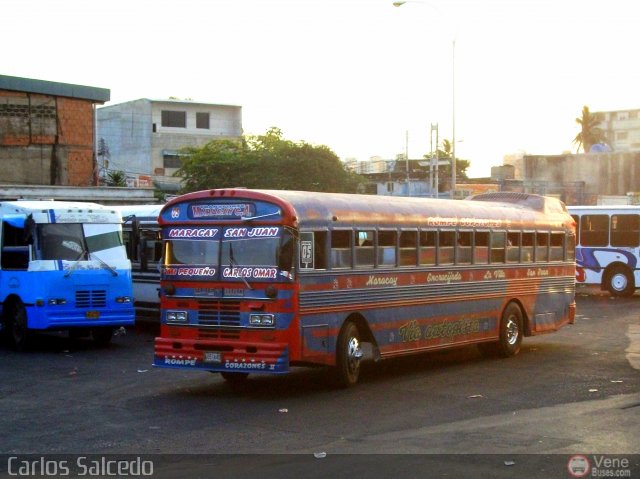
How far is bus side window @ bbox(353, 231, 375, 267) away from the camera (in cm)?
1477

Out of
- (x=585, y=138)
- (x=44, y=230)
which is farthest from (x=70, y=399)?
(x=585, y=138)

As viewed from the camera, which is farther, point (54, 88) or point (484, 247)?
→ point (54, 88)

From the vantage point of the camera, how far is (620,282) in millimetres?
33406

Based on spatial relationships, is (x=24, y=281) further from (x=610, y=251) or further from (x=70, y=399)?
(x=610, y=251)

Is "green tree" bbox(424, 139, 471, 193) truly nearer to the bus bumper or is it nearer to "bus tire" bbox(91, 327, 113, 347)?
"bus tire" bbox(91, 327, 113, 347)

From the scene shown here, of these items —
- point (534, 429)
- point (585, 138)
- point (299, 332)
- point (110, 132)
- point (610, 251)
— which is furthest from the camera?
point (585, 138)

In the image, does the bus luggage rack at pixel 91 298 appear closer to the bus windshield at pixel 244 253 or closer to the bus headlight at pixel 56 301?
the bus headlight at pixel 56 301

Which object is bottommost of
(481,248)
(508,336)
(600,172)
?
(508,336)

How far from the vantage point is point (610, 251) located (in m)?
33.4

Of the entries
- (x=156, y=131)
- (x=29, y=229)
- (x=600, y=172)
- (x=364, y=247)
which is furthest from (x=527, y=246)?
(x=600, y=172)

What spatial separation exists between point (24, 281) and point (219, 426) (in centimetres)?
944

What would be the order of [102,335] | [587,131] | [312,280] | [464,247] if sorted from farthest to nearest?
[587,131] < [102,335] < [464,247] < [312,280]

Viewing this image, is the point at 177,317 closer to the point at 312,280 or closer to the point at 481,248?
the point at 312,280

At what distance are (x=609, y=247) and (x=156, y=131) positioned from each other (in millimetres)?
41968
